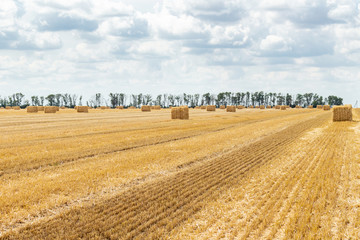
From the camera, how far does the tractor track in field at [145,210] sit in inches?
268

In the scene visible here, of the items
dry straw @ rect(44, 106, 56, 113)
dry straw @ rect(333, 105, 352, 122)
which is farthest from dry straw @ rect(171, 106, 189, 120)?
dry straw @ rect(44, 106, 56, 113)

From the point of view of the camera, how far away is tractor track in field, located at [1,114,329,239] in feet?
22.4

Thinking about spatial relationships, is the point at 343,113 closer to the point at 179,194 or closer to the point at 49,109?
the point at 179,194

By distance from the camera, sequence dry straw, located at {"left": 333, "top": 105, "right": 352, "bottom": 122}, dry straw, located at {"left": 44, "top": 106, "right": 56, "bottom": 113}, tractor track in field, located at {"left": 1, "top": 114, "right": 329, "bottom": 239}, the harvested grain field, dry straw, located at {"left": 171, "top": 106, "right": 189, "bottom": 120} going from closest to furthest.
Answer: tractor track in field, located at {"left": 1, "top": 114, "right": 329, "bottom": 239}
the harvested grain field
dry straw, located at {"left": 333, "top": 105, "right": 352, "bottom": 122}
dry straw, located at {"left": 171, "top": 106, "right": 189, "bottom": 120}
dry straw, located at {"left": 44, "top": 106, "right": 56, "bottom": 113}

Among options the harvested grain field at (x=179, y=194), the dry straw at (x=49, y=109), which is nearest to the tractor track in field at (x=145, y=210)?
the harvested grain field at (x=179, y=194)

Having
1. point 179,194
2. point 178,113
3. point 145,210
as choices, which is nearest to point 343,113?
point 178,113

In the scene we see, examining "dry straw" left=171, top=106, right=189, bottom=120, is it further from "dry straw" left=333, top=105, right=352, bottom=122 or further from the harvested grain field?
the harvested grain field

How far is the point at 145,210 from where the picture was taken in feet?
26.4

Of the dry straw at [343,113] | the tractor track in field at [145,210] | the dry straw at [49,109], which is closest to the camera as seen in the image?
the tractor track in field at [145,210]

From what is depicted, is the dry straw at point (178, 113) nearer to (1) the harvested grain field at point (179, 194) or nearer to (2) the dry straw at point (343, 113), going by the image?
(2) the dry straw at point (343, 113)

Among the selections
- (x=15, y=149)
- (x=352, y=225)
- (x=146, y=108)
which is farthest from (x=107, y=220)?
(x=146, y=108)

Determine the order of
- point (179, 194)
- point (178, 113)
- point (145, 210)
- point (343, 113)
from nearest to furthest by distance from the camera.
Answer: point (145, 210) → point (179, 194) → point (343, 113) → point (178, 113)

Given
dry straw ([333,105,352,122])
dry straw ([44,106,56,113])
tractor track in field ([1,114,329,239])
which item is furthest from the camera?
dry straw ([44,106,56,113])

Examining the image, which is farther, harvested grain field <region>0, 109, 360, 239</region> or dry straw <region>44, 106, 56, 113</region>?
dry straw <region>44, 106, 56, 113</region>
